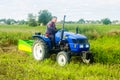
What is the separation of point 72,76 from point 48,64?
2.71 meters

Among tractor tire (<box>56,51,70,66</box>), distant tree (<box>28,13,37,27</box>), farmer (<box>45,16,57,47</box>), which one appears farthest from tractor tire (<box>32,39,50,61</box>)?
distant tree (<box>28,13,37,27</box>)

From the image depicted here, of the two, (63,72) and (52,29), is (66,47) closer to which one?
(52,29)

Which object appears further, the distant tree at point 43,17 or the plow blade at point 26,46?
the distant tree at point 43,17

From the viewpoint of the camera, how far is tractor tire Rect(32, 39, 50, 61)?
12.2 metres

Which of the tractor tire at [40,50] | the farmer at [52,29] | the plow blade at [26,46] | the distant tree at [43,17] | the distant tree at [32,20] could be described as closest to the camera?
the farmer at [52,29]

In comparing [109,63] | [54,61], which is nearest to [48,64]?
[54,61]

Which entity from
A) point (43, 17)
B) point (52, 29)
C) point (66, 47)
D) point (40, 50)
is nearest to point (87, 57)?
point (66, 47)

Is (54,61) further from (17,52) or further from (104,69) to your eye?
(17,52)

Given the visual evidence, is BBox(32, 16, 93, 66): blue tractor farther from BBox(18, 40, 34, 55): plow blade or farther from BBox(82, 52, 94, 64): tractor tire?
BBox(18, 40, 34, 55): plow blade

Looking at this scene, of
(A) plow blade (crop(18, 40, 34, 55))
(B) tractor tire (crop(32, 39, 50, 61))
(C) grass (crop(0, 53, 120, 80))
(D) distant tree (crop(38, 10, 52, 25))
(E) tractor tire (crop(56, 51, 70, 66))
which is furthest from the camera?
(D) distant tree (crop(38, 10, 52, 25))

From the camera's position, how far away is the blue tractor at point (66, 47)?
1127 cm

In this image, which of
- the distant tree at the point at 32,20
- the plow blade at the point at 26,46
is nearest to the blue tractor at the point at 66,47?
the plow blade at the point at 26,46

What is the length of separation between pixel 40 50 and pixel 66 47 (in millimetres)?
1639

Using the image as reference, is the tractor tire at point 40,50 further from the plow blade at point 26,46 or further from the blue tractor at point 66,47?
the plow blade at point 26,46
